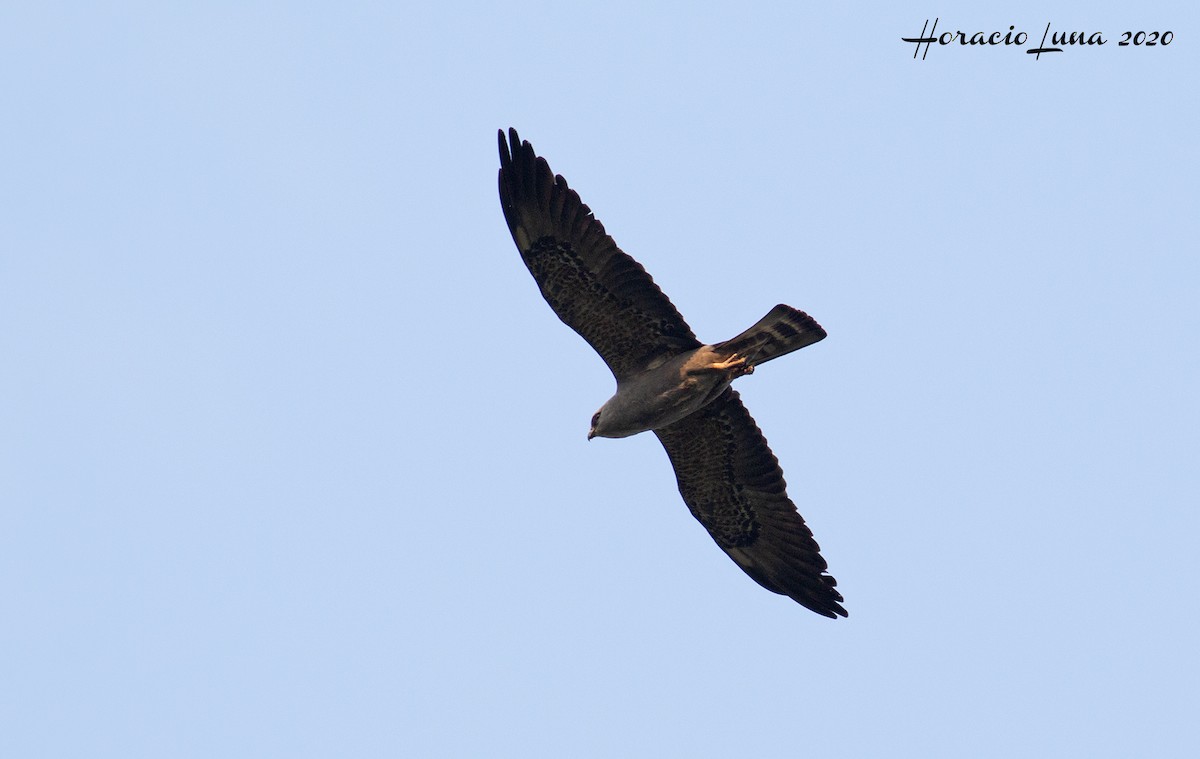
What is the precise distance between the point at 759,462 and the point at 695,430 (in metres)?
0.73

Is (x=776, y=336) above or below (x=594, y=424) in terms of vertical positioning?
above

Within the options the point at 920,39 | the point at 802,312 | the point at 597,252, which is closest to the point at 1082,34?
the point at 920,39

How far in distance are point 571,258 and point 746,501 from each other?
332 centimetres

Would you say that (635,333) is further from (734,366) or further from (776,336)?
(776,336)

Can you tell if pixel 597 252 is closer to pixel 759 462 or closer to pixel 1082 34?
pixel 759 462

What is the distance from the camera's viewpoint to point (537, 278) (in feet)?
46.4

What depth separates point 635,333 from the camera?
568 inches

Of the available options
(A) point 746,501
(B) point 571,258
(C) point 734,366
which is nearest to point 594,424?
(C) point 734,366

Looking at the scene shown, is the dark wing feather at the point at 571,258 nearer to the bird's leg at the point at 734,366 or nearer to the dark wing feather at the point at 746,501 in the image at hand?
the bird's leg at the point at 734,366

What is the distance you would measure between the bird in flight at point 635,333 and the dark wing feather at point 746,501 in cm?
2

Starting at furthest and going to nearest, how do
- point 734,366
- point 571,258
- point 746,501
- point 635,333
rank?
point 746,501 < point 635,333 < point 734,366 < point 571,258

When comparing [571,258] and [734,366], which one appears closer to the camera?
[571,258]

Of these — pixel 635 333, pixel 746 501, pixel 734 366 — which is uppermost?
pixel 635 333

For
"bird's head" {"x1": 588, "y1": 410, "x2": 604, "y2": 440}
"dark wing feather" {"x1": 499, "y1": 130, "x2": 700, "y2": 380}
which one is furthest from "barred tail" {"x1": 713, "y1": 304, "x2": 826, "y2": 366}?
"bird's head" {"x1": 588, "y1": 410, "x2": 604, "y2": 440}
